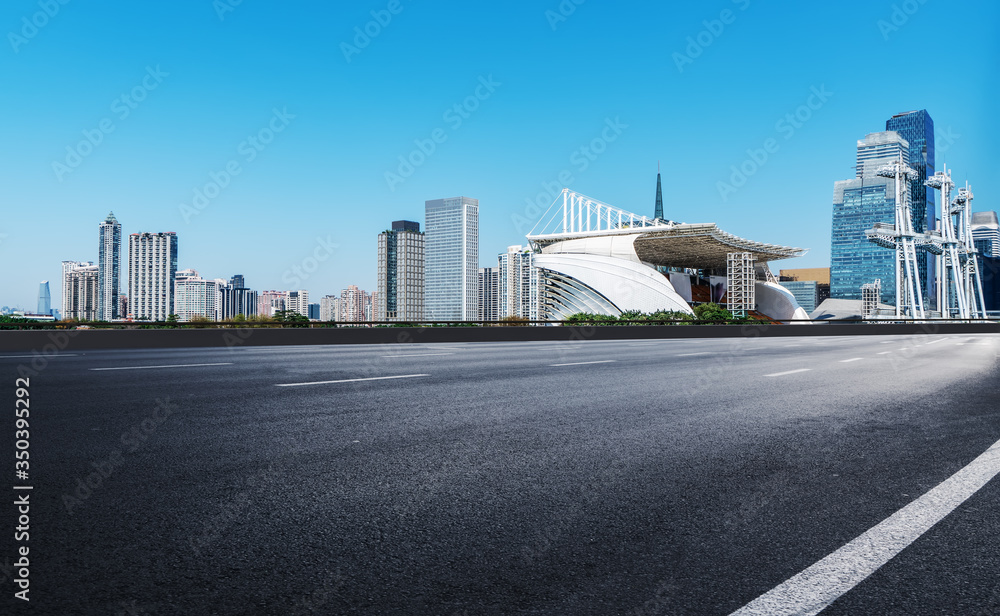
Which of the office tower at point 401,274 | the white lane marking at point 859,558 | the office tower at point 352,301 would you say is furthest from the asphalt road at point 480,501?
the office tower at point 401,274

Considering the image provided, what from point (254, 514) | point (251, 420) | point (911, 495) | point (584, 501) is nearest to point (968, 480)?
point (911, 495)

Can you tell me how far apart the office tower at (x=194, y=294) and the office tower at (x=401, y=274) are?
5395cm

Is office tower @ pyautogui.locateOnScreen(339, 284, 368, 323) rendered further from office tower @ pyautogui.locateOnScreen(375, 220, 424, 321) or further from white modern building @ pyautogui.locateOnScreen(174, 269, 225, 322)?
white modern building @ pyautogui.locateOnScreen(174, 269, 225, 322)

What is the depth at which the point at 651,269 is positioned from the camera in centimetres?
12581

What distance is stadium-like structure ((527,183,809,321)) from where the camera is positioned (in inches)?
4756

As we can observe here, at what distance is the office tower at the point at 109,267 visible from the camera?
89.1m

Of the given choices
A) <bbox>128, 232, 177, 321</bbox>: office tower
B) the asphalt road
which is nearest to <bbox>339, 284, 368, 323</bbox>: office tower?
<bbox>128, 232, 177, 321</bbox>: office tower

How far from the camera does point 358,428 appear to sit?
6246mm

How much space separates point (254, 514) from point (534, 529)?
1436 millimetres

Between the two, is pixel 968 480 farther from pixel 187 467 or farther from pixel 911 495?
pixel 187 467

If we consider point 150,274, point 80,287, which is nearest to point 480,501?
point 150,274

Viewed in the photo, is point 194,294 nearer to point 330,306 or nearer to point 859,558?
point 330,306

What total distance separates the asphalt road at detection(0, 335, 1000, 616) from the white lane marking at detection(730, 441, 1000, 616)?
48 millimetres

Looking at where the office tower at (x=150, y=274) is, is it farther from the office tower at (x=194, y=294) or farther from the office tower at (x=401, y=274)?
the office tower at (x=401, y=274)
